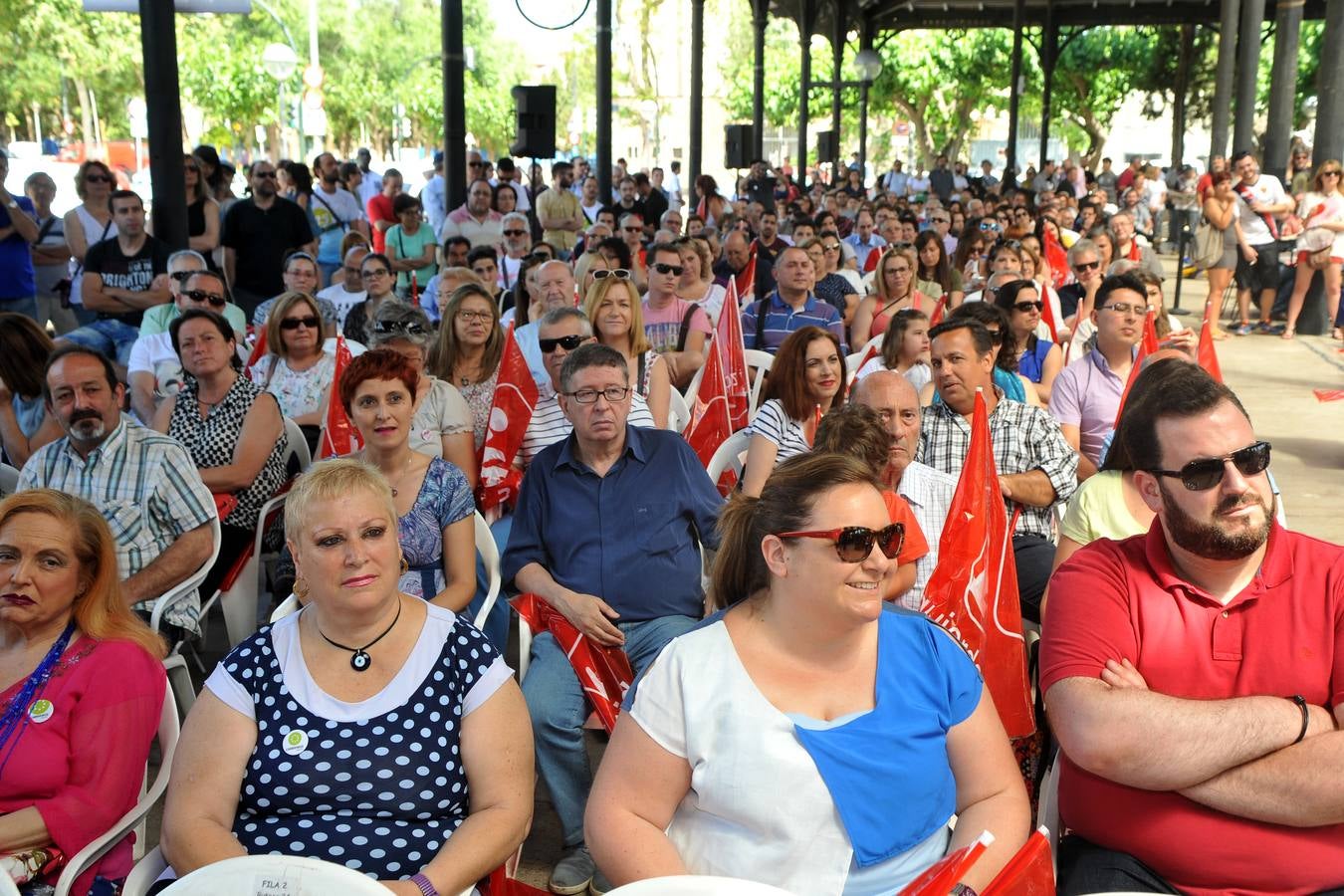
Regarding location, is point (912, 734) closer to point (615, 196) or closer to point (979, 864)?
point (979, 864)

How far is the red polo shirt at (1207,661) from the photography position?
7.97 feet

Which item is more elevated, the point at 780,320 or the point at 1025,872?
the point at 780,320

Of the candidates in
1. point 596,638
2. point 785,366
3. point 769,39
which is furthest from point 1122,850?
point 769,39

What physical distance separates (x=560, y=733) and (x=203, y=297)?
3.70 metres

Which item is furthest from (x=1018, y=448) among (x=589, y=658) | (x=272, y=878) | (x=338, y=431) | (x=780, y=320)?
(x=780, y=320)

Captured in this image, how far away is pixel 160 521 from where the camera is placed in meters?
4.18

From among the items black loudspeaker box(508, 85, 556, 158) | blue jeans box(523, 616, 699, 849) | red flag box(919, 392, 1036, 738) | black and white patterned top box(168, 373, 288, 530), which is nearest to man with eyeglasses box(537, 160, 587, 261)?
black loudspeaker box(508, 85, 556, 158)

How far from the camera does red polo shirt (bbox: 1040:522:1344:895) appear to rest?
2430 millimetres

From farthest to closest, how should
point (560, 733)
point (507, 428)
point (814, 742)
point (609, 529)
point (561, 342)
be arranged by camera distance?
point (561, 342), point (507, 428), point (609, 529), point (560, 733), point (814, 742)

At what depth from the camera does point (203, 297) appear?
643 centimetres

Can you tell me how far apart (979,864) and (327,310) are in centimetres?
607

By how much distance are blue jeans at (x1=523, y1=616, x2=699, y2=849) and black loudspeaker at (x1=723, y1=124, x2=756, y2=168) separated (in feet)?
70.1

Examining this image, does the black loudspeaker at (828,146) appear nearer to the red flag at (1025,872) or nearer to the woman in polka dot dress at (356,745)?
the woman in polka dot dress at (356,745)

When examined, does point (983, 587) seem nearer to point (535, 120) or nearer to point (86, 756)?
point (86, 756)
